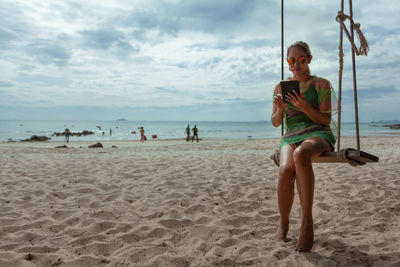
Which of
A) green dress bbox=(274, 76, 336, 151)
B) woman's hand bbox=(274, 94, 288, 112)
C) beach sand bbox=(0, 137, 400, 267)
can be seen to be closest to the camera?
beach sand bbox=(0, 137, 400, 267)

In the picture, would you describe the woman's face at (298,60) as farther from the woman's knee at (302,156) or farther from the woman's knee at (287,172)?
the woman's knee at (287,172)

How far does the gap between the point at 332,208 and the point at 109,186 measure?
339 cm

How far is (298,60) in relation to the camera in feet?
9.12

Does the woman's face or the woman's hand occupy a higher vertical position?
the woman's face

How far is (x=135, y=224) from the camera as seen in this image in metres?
3.16

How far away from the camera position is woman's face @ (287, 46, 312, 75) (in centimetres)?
277

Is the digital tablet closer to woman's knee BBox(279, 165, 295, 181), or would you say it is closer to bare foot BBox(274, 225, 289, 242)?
woman's knee BBox(279, 165, 295, 181)

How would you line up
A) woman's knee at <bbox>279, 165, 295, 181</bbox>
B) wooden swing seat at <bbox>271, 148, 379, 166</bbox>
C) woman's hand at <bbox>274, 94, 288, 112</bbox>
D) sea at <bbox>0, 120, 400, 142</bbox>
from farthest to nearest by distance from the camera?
sea at <bbox>0, 120, 400, 142</bbox> → woman's hand at <bbox>274, 94, 288, 112</bbox> → woman's knee at <bbox>279, 165, 295, 181</bbox> → wooden swing seat at <bbox>271, 148, 379, 166</bbox>

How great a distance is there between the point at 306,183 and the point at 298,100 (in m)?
0.74

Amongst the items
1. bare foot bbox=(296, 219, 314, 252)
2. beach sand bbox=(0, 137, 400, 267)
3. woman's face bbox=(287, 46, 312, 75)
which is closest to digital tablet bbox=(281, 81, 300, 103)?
woman's face bbox=(287, 46, 312, 75)

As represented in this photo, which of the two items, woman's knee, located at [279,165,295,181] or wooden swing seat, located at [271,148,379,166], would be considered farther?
woman's knee, located at [279,165,295,181]

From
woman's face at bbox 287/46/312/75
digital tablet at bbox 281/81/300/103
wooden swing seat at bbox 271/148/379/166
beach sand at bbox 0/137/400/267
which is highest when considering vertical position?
woman's face at bbox 287/46/312/75

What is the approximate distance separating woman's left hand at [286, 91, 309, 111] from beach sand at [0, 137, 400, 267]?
4.08 ft

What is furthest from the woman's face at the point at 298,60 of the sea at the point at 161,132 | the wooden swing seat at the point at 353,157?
the sea at the point at 161,132
